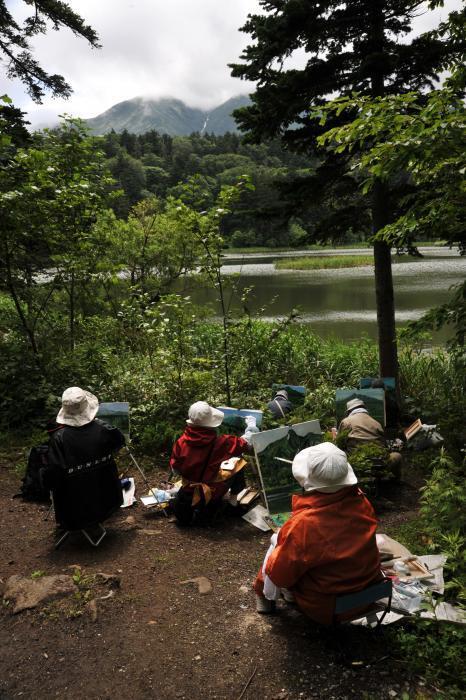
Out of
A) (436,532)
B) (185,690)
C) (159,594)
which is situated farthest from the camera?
(436,532)

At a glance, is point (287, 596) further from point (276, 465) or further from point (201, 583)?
point (276, 465)

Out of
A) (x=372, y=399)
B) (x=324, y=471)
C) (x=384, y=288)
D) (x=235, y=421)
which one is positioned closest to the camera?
(x=324, y=471)

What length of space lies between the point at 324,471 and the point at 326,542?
0.39 metres

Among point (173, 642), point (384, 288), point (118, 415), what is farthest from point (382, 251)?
point (173, 642)

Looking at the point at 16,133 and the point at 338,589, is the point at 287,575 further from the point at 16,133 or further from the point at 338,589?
the point at 16,133

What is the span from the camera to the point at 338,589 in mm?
2539

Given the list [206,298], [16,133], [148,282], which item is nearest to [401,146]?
[16,133]

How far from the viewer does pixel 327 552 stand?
2525 mm

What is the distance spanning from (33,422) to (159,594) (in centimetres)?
372

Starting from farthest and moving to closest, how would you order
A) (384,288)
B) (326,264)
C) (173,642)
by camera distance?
(326,264)
(384,288)
(173,642)

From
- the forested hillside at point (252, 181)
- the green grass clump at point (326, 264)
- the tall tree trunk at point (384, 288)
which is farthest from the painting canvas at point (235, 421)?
the green grass clump at point (326, 264)

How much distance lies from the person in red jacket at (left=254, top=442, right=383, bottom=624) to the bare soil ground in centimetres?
29

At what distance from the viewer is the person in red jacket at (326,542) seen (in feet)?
8.32

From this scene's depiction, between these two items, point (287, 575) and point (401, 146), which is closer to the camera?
point (287, 575)
